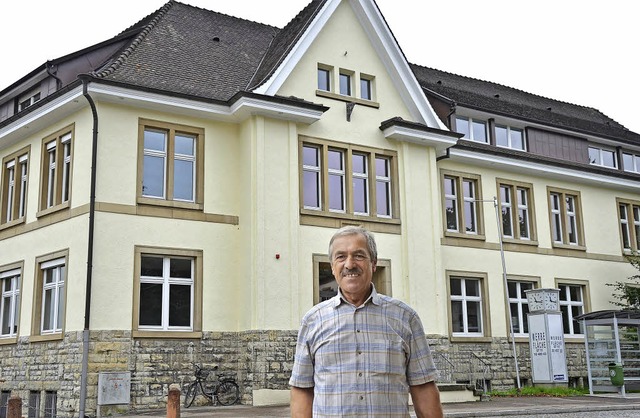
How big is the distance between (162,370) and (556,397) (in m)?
10.2

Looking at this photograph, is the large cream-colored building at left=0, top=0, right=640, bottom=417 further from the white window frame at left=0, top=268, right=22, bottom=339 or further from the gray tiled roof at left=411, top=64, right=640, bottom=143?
the gray tiled roof at left=411, top=64, right=640, bottom=143

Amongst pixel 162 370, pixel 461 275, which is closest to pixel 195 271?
pixel 162 370

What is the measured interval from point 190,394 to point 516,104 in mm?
17972

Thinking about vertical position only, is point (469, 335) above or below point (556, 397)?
above

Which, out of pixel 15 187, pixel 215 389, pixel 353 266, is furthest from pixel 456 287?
pixel 353 266

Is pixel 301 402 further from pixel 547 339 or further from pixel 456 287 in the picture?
pixel 456 287

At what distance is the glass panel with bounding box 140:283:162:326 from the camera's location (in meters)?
17.4

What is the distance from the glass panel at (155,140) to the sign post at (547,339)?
10.8m

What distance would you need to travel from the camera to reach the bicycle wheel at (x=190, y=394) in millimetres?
17094

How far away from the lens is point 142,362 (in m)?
16.9

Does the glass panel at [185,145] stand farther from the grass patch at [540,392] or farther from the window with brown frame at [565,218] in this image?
the window with brown frame at [565,218]

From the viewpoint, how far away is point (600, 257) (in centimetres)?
2678

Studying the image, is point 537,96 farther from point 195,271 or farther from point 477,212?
point 195,271

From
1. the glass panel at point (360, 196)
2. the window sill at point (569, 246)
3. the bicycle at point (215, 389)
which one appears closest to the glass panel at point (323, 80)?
the glass panel at point (360, 196)
